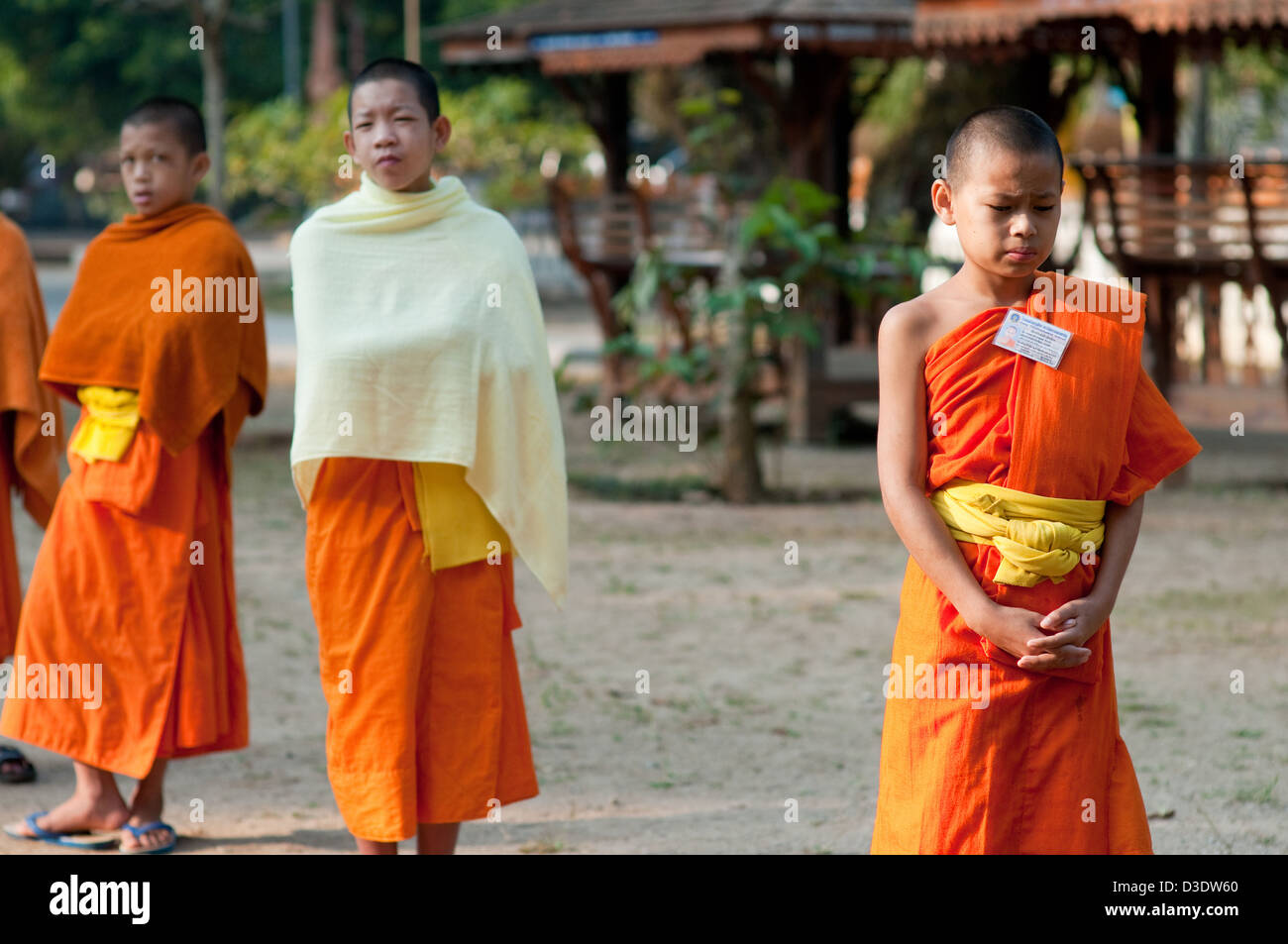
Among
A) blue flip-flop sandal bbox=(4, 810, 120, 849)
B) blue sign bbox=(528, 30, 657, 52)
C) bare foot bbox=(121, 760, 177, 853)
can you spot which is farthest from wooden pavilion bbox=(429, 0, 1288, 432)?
blue flip-flop sandal bbox=(4, 810, 120, 849)

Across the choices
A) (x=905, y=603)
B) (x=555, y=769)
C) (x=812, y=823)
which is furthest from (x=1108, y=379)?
(x=555, y=769)

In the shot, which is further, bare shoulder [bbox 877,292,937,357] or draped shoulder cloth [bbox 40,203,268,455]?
draped shoulder cloth [bbox 40,203,268,455]

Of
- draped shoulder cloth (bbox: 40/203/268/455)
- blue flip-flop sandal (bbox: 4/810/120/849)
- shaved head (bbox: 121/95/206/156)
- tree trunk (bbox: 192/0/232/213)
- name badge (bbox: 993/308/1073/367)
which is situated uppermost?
tree trunk (bbox: 192/0/232/213)

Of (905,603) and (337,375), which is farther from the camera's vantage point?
(337,375)

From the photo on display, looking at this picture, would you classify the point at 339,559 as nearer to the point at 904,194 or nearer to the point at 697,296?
the point at 697,296

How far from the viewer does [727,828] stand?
458cm

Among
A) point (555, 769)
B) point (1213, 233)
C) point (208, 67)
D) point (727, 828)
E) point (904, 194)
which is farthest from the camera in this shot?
point (904, 194)

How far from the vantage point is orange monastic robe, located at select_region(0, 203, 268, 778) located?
13.9ft

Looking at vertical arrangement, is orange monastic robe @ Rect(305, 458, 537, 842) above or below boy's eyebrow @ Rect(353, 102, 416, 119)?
below

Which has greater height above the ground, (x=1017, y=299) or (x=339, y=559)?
(x=1017, y=299)

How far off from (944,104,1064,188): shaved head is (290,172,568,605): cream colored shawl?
1.19 meters

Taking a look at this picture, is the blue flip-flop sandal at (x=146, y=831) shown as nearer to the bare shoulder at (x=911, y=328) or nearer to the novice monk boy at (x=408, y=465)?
the novice monk boy at (x=408, y=465)

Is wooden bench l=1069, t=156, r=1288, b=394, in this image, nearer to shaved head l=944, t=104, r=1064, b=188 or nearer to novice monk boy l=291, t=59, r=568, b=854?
novice monk boy l=291, t=59, r=568, b=854

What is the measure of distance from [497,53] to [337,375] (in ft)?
38.3
